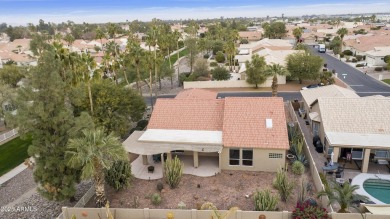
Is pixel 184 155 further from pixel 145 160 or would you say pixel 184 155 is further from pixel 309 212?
pixel 309 212

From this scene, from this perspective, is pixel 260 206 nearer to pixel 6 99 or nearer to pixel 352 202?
pixel 352 202

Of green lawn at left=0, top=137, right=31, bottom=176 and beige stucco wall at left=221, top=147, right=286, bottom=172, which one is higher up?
beige stucco wall at left=221, top=147, right=286, bottom=172

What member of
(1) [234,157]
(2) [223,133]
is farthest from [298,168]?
(2) [223,133]

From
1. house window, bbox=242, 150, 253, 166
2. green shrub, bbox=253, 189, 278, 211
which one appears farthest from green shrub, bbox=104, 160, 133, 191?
green shrub, bbox=253, 189, 278, 211

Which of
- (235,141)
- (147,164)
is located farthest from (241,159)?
(147,164)

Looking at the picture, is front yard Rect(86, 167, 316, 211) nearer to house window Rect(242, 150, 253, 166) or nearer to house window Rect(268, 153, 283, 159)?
house window Rect(242, 150, 253, 166)
